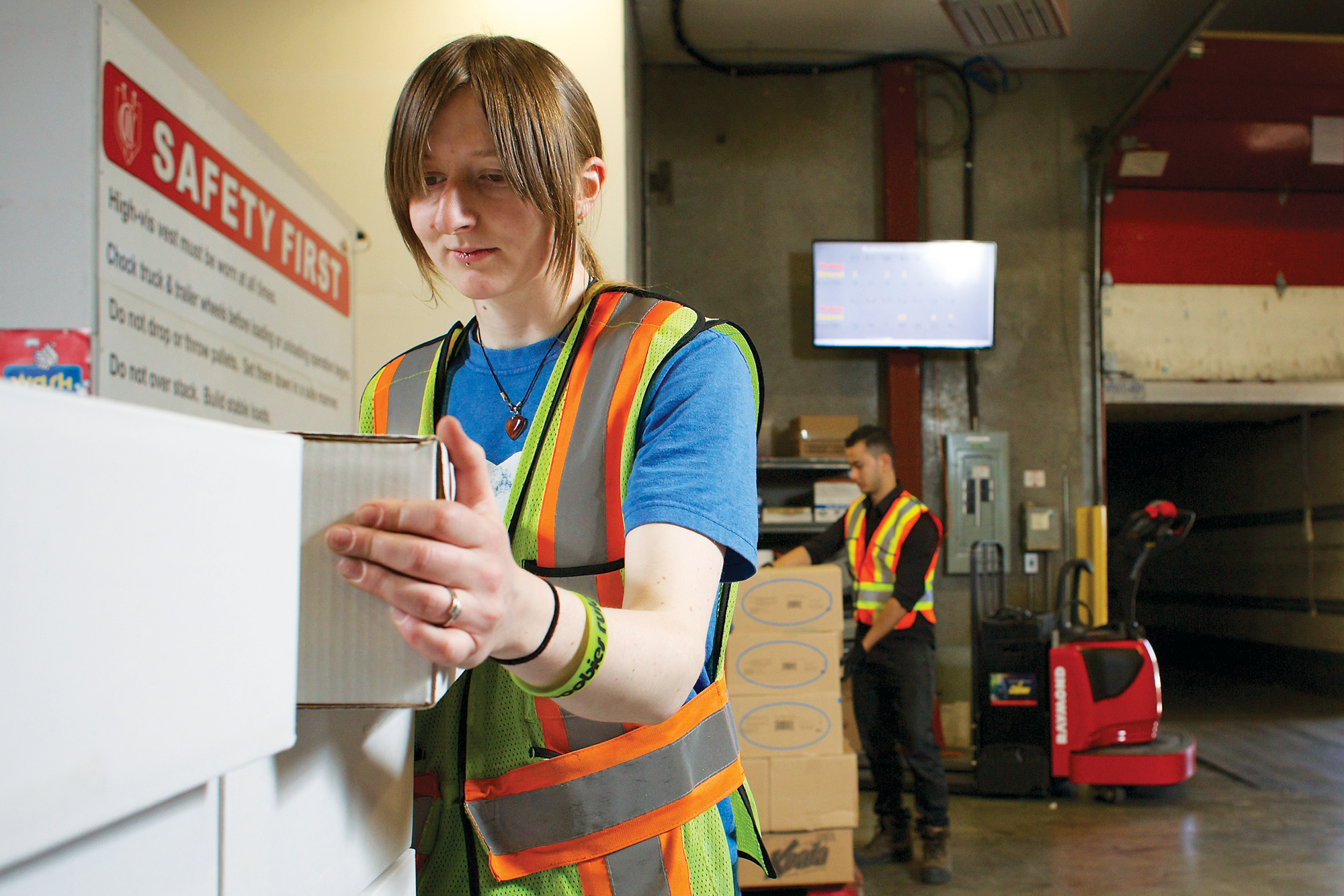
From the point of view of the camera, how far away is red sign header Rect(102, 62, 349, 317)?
150cm

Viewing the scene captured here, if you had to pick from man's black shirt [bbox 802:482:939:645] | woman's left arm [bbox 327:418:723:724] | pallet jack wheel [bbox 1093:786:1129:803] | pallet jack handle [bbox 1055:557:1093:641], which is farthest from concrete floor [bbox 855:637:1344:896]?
woman's left arm [bbox 327:418:723:724]

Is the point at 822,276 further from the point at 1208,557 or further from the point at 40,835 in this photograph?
the point at 1208,557

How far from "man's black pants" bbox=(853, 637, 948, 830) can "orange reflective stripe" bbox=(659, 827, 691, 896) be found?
308 cm

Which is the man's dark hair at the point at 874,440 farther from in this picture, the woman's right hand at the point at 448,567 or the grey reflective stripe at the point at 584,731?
the woman's right hand at the point at 448,567

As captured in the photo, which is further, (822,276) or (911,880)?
(822,276)

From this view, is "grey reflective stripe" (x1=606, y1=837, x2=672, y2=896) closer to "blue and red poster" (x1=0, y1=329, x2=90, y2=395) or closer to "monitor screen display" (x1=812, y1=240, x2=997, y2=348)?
"blue and red poster" (x1=0, y1=329, x2=90, y2=395)

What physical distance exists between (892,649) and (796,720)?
71 centimetres

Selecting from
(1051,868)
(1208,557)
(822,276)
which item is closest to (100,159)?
(1051,868)

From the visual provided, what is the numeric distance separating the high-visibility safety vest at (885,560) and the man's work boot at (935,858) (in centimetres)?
83

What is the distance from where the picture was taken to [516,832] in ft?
2.51

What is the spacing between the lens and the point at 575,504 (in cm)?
77

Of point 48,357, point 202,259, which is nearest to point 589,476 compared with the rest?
point 48,357

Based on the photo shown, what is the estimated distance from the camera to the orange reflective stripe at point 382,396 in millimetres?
968

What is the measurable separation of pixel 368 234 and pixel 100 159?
1537mm
